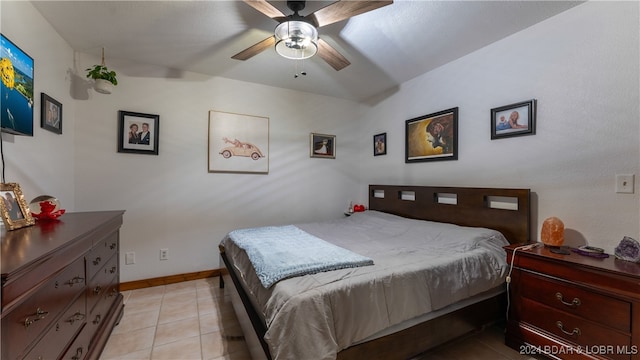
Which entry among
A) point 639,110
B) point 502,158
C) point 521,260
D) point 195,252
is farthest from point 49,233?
point 639,110

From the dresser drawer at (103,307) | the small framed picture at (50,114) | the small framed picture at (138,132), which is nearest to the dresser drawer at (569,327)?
the dresser drawer at (103,307)

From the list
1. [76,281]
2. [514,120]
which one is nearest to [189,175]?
[76,281]

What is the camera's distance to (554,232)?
70.1 inches

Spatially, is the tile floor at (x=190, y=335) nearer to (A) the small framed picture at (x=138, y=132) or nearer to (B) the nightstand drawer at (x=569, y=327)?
(B) the nightstand drawer at (x=569, y=327)

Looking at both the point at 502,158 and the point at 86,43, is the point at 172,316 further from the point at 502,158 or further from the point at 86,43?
the point at 502,158

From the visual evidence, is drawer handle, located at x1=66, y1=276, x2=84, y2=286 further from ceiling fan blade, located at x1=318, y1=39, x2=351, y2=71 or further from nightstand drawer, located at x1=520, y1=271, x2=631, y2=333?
nightstand drawer, located at x1=520, y1=271, x2=631, y2=333

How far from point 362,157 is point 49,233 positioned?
11.5 feet

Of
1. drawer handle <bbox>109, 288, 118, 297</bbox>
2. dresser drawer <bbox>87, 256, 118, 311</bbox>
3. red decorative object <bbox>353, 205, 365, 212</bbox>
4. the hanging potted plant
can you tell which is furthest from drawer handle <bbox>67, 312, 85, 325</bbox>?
red decorative object <bbox>353, 205, 365, 212</bbox>

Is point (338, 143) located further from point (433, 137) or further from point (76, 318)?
point (76, 318)

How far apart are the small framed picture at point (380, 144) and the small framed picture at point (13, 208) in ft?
11.2

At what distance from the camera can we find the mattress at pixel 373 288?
114 cm

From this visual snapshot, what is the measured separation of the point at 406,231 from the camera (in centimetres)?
248

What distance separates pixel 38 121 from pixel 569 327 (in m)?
3.89

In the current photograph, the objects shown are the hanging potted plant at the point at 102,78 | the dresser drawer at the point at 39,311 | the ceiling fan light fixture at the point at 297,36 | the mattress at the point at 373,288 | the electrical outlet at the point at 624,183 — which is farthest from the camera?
the hanging potted plant at the point at 102,78
